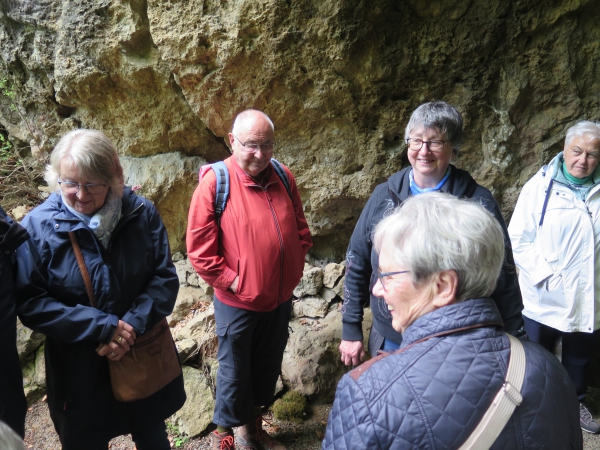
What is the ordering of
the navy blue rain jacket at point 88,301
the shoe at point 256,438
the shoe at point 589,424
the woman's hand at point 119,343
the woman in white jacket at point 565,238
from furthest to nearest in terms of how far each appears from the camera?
1. the shoe at point 589,424
2. the shoe at point 256,438
3. the woman in white jacket at point 565,238
4. the woman's hand at point 119,343
5. the navy blue rain jacket at point 88,301

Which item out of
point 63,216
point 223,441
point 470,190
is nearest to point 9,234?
point 63,216

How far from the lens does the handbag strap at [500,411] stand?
A: 1.01 m

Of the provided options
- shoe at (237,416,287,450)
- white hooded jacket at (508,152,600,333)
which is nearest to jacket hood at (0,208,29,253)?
shoe at (237,416,287,450)

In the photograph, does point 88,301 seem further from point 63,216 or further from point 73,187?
point 73,187

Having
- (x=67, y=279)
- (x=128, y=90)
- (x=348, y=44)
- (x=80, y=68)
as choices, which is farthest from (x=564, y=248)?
(x=80, y=68)

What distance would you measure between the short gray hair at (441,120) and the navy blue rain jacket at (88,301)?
1.44 meters

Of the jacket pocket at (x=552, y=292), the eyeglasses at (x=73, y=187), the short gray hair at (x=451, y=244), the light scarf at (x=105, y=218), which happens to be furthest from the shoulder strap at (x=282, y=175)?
the jacket pocket at (x=552, y=292)

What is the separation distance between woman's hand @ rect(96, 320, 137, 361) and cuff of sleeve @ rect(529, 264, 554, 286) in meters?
2.44

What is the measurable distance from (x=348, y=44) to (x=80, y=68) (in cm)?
243

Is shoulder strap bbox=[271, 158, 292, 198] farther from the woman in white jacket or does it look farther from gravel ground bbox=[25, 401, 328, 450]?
gravel ground bbox=[25, 401, 328, 450]

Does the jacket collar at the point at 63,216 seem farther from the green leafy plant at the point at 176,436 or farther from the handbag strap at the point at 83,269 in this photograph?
the green leafy plant at the point at 176,436

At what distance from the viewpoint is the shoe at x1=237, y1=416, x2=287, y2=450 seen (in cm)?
294

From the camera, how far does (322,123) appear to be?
4.00 metres

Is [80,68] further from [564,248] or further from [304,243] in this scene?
[564,248]
